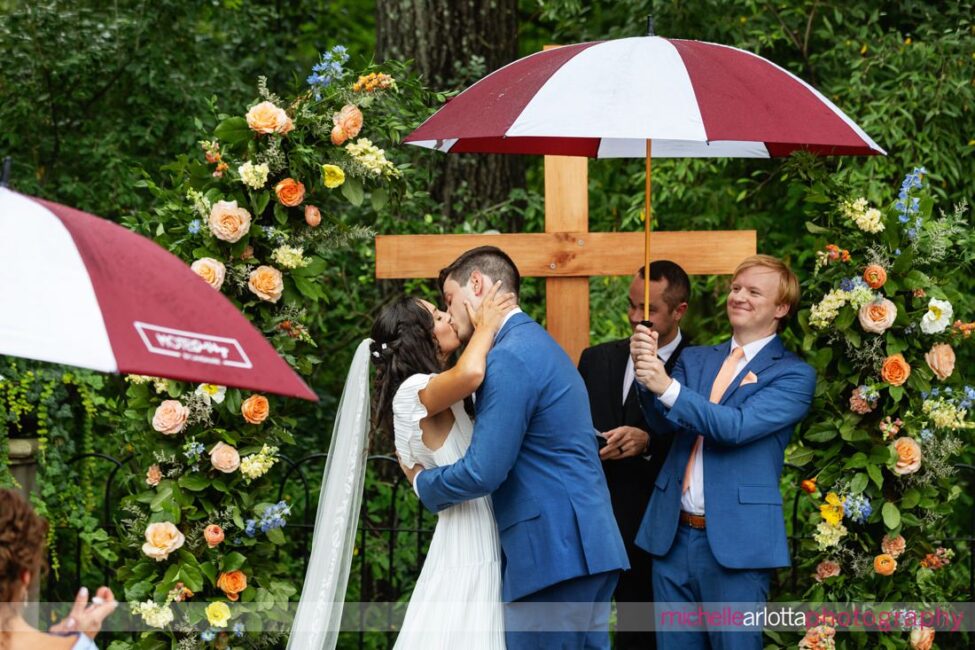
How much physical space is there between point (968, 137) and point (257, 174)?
399 centimetres

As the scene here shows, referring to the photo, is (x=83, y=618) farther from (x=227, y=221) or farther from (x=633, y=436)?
(x=633, y=436)

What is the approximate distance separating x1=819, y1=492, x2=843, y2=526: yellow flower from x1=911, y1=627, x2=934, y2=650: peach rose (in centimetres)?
53

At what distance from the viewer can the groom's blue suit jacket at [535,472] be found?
3707 millimetres

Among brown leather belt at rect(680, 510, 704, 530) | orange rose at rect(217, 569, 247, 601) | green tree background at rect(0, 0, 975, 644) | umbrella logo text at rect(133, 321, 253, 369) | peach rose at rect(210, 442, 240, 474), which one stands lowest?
orange rose at rect(217, 569, 247, 601)

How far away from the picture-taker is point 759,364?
170 inches

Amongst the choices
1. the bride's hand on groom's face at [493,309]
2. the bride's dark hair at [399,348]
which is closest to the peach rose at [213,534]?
the bride's dark hair at [399,348]

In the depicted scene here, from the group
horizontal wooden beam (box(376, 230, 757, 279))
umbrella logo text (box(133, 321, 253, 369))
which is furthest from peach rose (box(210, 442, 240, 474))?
umbrella logo text (box(133, 321, 253, 369))

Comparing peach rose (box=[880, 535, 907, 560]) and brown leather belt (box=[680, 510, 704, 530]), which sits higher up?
brown leather belt (box=[680, 510, 704, 530])

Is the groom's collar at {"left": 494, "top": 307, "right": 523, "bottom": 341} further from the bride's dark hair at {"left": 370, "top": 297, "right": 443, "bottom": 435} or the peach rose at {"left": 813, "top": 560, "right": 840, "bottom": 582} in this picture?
the peach rose at {"left": 813, "top": 560, "right": 840, "bottom": 582}

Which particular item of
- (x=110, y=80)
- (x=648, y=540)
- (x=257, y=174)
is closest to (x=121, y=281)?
(x=257, y=174)

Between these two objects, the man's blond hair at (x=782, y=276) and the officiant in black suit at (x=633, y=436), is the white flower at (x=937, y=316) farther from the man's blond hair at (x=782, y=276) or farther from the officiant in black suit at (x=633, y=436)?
the officiant in black suit at (x=633, y=436)

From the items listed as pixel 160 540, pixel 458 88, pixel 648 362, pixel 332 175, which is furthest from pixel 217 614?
pixel 458 88

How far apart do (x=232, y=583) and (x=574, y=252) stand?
191 cm

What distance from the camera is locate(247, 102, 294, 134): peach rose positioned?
426 centimetres
